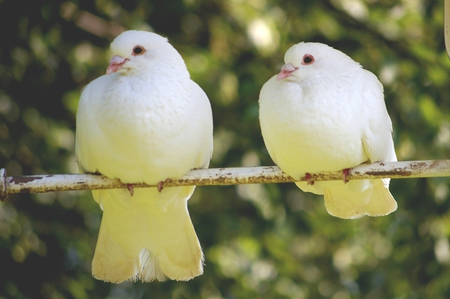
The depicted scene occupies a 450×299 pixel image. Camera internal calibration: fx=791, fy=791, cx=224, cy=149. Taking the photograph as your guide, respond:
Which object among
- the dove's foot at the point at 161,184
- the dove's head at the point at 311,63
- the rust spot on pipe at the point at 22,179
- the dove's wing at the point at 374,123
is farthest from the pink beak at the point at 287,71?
the rust spot on pipe at the point at 22,179

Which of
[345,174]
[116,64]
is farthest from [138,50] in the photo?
[345,174]

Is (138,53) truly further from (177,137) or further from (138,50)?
(177,137)

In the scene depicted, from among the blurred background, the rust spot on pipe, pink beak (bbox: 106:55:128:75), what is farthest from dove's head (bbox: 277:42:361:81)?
the rust spot on pipe

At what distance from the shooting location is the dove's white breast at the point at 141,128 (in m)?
4.90

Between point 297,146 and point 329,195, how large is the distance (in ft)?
2.41

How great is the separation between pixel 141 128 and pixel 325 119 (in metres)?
1.14

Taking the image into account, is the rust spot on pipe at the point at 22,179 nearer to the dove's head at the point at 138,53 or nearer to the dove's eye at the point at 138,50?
the dove's head at the point at 138,53

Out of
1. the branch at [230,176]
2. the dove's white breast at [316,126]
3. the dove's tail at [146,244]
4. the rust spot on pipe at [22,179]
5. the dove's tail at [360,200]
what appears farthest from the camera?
the dove's tail at [146,244]

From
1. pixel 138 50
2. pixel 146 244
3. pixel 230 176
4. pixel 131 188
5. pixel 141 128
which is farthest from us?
pixel 146 244

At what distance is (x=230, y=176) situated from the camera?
459 cm

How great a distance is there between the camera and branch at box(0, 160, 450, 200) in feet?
14.5

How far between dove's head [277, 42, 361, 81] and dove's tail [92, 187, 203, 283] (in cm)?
109

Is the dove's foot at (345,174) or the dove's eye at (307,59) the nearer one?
the dove's foot at (345,174)

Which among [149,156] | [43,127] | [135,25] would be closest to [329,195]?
[149,156]
